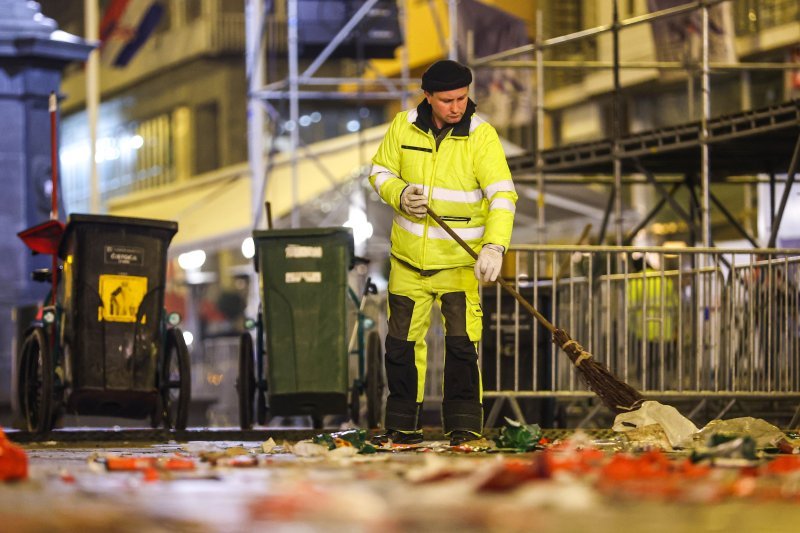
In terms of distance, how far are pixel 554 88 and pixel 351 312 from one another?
22.0 m

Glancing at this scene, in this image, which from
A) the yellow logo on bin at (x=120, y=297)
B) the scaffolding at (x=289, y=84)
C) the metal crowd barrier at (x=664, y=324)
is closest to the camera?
the yellow logo on bin at (x=120, y=297)

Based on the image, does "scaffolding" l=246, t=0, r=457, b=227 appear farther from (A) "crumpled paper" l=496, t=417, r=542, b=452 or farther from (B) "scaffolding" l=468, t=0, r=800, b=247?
(A) "crumpled paper" l=496, t=417, r=542, b=452

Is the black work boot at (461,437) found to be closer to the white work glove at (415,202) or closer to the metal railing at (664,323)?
the white work glove at (415,202)

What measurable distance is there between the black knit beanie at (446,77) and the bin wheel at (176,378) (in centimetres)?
304

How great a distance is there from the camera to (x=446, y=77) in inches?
366

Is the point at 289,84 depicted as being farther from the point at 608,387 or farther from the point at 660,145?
the point at 608,387

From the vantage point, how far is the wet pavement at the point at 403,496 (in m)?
4.95

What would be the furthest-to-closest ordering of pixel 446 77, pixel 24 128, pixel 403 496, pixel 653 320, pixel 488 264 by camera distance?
pixel 24 128, pixel 653 320, pixel 446 77, pixel 488 264, pixel 403 496

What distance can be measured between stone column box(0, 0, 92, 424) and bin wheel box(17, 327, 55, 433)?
5.32 m

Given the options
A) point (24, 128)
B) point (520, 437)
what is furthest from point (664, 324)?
point (24, 128)

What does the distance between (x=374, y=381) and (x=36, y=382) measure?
2173 mm

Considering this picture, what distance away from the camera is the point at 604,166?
56.3ft

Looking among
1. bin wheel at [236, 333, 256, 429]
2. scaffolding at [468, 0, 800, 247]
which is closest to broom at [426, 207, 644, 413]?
bin wheel at [236, 333, 256, 429]

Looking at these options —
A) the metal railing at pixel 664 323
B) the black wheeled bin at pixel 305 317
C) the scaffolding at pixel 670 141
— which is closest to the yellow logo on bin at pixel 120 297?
the black wheeled bin at pixel 305 317
